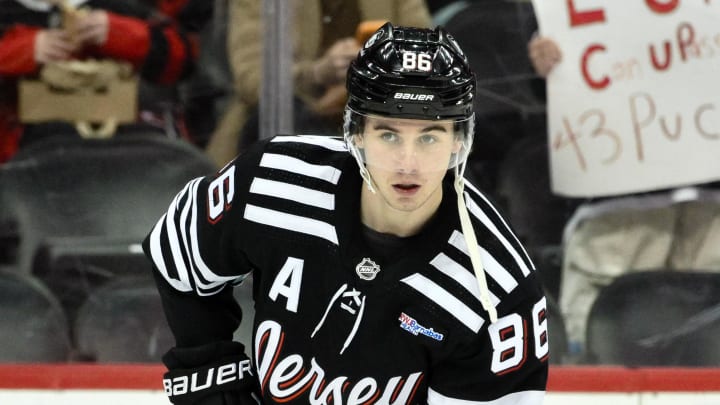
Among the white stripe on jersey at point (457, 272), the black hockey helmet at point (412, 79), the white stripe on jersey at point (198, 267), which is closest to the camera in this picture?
the black hockey helmet at point (412, 79)

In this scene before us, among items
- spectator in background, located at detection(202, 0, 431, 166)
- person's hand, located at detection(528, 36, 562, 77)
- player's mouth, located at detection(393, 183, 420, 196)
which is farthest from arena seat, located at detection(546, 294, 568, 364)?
player's mouth, located at detection(393, 183, 420, 196)

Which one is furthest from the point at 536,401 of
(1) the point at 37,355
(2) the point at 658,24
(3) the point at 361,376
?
(1) the point at 37,355

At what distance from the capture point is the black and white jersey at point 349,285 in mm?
1654

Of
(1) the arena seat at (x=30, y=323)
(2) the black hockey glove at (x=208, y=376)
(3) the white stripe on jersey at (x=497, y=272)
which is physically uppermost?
(3) the white stripe on jersey at (x=497, y=272)

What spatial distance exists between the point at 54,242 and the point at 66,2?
1.87ft

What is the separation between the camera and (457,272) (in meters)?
1.65

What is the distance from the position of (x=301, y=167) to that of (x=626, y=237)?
1235mm

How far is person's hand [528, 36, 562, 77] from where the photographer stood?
2742 mm

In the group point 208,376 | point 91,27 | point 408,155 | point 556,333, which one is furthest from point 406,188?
point 91,27

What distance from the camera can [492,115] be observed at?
2.79 m

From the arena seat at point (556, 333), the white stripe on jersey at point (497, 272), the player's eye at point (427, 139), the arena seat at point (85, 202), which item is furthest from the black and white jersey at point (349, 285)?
the arena seat at point (85, 202)

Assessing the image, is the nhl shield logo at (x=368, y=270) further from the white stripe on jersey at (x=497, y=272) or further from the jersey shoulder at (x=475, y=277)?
the white stripe on jersey at (x=497, y=272)

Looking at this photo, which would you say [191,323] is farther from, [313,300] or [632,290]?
[632,290]

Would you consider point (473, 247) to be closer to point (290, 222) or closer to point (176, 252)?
point (290, 222)
